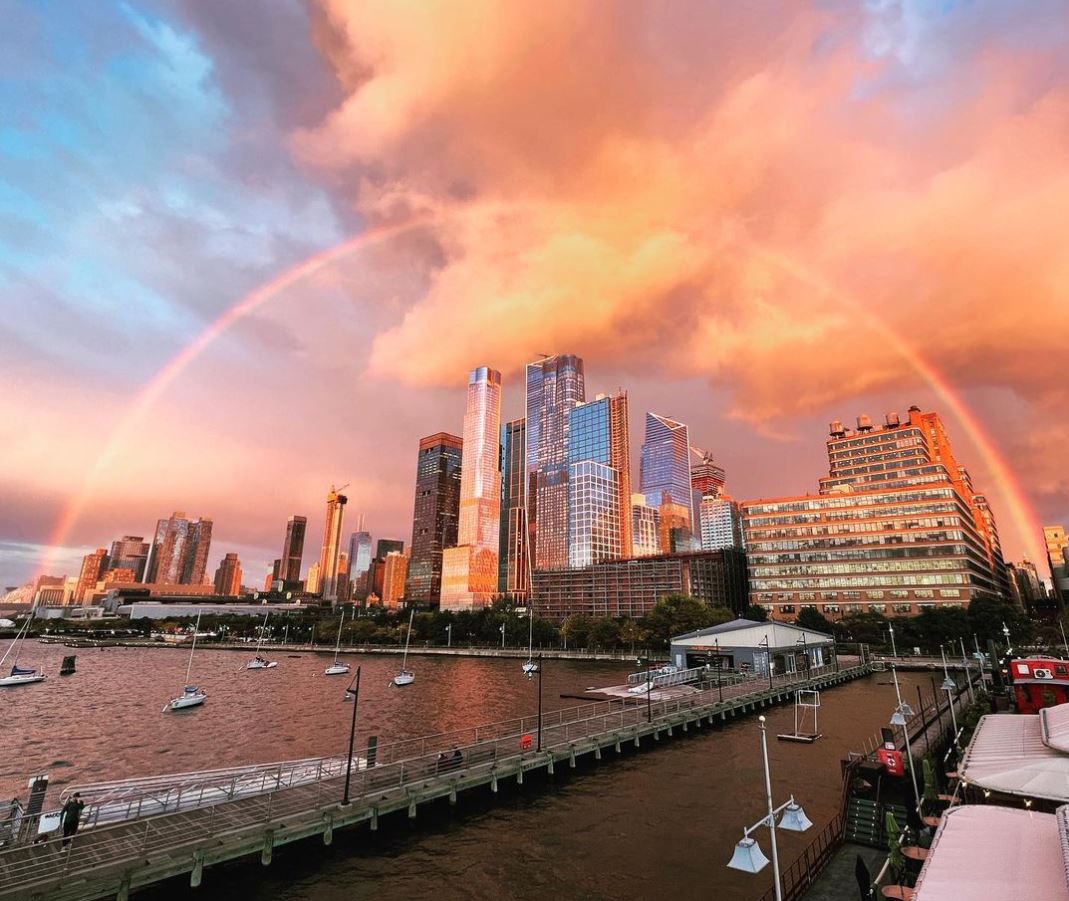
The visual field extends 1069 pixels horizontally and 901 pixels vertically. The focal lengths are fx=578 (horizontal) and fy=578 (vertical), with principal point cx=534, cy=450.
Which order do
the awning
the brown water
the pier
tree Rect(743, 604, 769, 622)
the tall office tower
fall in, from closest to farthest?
the awning, the pier, the brown water, the tall office tower, tree Rect(743, 604, 769, 622)

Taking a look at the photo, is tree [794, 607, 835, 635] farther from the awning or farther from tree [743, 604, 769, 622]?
the awning

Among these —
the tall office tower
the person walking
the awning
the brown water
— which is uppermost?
the tall office tower

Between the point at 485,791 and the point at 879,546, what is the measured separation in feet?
Result: 575

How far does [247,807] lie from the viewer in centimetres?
3222

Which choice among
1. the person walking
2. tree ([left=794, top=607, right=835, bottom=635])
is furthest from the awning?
tree ([left=794, top=607, right=835, bottom=635])

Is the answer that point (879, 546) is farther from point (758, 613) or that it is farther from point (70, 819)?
point (70, 819)

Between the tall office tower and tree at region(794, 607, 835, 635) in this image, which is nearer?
tree at region(794, 607, 835, 635)

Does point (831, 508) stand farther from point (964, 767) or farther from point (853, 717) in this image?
point (964, 767)

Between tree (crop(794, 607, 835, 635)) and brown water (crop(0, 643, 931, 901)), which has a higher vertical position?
tree (crop(794, 607, 835, 635))

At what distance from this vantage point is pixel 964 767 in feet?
103

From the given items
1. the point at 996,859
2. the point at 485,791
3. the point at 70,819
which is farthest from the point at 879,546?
the point at 70,819

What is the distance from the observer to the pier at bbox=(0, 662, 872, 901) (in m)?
24.4

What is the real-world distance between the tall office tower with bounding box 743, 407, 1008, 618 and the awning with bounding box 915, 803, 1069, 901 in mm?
168971

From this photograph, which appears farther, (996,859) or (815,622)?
(815,622)
